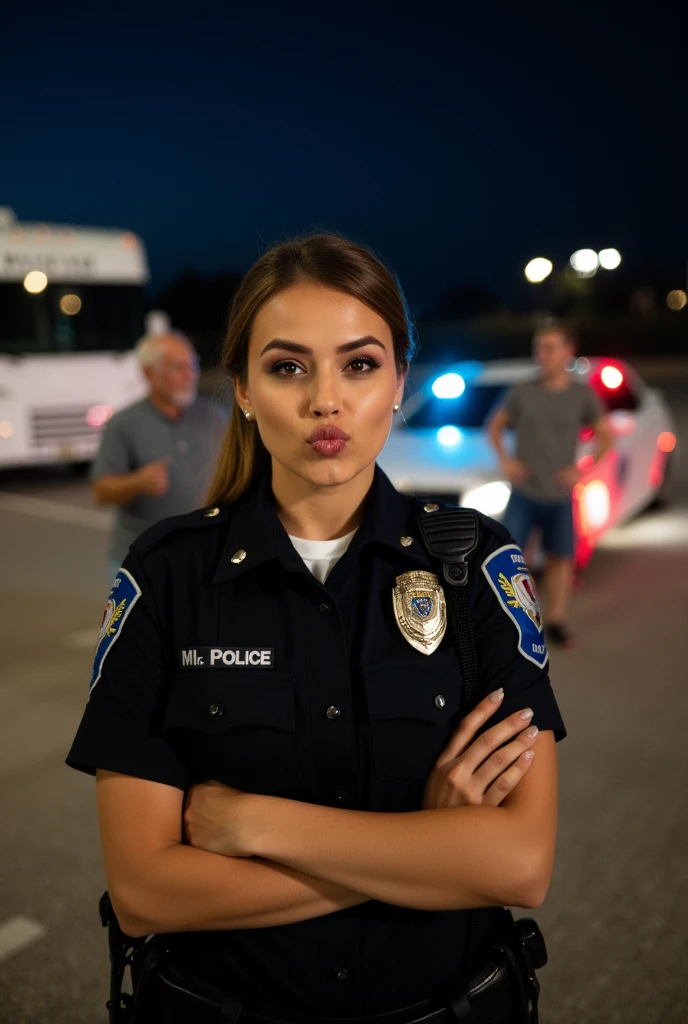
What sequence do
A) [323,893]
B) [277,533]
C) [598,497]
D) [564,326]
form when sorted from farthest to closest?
[598,497], [564,326], [277,533], [323,893]

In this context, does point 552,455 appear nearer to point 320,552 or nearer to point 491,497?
point 491,497

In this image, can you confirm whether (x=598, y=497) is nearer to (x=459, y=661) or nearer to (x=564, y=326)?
(x=564, y=326)

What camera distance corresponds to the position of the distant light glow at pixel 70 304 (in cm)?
1335

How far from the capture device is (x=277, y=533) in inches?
68.8

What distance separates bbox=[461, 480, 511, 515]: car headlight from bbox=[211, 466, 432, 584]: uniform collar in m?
5.15

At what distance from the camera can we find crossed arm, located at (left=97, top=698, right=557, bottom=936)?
5.17 ft

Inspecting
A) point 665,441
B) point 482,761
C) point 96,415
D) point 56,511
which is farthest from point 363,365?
point 96,415

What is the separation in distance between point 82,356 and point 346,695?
12.6 m

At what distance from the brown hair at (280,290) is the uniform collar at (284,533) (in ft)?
0.29

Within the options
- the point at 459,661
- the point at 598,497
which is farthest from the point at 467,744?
the point at 598,497

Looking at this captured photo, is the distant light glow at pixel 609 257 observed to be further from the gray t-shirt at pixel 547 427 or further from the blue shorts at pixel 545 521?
the blue shorts at pixel 545 521

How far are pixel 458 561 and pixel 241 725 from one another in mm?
466

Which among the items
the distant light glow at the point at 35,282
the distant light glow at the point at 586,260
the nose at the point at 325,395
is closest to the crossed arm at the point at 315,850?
the nose at the point at 325,395

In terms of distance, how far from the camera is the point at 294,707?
5.33 ft
